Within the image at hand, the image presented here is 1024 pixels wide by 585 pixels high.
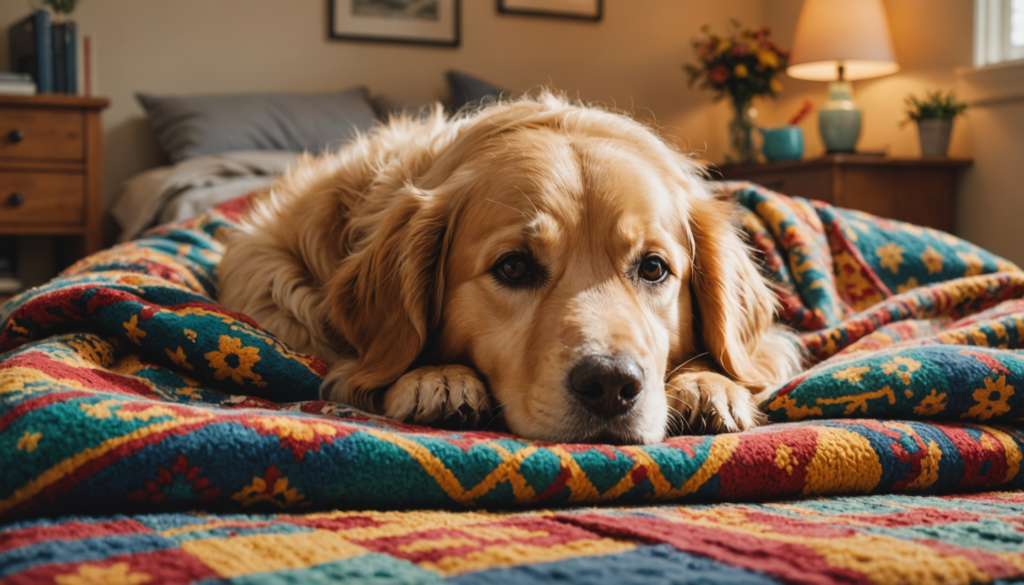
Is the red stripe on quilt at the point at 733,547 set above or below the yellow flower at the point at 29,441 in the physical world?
below

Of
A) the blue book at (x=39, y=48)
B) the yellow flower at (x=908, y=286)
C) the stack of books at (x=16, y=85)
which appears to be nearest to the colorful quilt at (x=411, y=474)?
the yellow flower at (x=908, y=286)

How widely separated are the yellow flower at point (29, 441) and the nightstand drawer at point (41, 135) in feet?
13.4

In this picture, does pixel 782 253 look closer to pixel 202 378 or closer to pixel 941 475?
pixel 941 475

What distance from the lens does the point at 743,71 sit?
5473 mm

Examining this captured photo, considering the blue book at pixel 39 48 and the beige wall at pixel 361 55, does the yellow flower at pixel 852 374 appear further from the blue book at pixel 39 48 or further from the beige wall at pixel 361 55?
the blue book at pixel 39 48

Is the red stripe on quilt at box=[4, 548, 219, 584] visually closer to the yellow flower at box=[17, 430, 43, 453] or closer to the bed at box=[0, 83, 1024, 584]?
the bed at box=[0, 83, 1024, 584]

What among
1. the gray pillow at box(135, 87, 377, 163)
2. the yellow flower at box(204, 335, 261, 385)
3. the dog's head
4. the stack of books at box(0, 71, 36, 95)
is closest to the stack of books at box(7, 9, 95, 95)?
the stack of books at box(0, 71, 36, 95)

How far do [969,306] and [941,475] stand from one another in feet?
3.67

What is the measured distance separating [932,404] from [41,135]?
4.48 meters

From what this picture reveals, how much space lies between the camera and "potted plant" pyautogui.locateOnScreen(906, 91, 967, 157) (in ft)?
14.9

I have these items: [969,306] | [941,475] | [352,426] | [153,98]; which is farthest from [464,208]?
[153,98]

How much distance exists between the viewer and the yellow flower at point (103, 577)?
2.12 feet

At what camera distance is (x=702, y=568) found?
2.39 feet

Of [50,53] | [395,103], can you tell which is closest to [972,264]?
[395,103]
